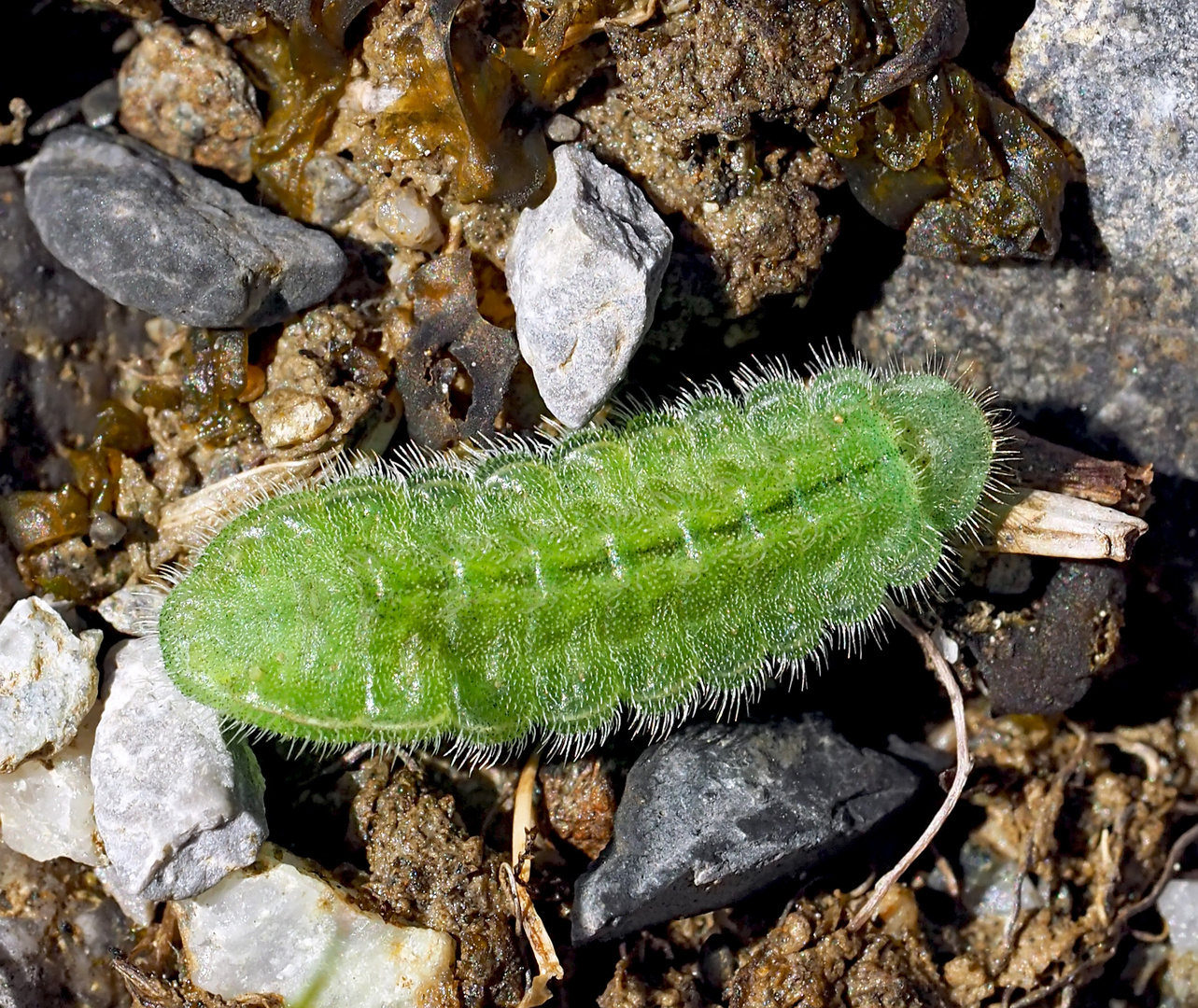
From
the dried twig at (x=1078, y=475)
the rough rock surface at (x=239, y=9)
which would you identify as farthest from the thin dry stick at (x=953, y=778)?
the rough rock surface at (x=239, y=9)

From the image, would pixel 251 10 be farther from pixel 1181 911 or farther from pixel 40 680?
pixel 1181 911

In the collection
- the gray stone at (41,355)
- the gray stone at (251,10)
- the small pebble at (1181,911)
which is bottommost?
the small pebble at (1181,911)

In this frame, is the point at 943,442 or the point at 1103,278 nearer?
the point at 943,442

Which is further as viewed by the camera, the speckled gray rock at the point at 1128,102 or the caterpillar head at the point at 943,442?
the speckled gray rock at the point at 1128,102

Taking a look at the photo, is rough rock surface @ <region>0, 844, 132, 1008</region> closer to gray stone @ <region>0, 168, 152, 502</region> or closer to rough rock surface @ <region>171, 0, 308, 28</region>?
gray stone @ <region>0, 168, 152, 502</region>

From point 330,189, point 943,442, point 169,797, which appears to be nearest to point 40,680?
point 169,797

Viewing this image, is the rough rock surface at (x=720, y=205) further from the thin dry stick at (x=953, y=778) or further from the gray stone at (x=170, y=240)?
the thin dry stick at (x=953, y=778)
